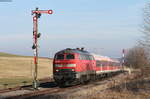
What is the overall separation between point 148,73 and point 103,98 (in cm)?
1743

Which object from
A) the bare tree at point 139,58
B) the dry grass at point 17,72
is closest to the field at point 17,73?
the dry grass at point 17,72

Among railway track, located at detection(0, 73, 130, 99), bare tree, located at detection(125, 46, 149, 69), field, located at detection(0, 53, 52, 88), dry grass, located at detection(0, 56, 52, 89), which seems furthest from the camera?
dry grass, located at detection(0, 56, 52, 89)

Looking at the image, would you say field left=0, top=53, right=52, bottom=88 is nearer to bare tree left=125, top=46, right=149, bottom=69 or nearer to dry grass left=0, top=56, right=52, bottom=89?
dry grass left=0, top=56, right=52, bottom=89

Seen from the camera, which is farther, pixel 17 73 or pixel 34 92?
pixel 17 73

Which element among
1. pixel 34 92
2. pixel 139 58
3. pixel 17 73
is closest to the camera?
pixel 34 92

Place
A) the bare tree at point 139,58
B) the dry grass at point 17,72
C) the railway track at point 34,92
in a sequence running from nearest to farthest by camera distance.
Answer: the railway track at point 34,92 → the bare tree at point 139,58 → the dry grass at point 17,72

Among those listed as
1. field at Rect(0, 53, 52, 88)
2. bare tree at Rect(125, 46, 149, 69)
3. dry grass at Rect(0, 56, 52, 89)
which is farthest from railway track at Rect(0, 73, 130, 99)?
dry grass at Rect(0, 56, 52, 89)

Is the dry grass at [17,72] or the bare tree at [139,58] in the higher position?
the bare tree at [139,58]

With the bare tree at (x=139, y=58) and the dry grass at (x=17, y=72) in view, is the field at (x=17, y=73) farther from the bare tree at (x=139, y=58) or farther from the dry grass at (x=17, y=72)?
the bare tree at (x=139, y=58)

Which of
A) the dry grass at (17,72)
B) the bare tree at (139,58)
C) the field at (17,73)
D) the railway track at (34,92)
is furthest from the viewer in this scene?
the dry grass at (17,72)

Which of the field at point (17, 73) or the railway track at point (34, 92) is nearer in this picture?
the railway track at point (34, 92)

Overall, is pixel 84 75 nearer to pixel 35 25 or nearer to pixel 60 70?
pixel 60 70

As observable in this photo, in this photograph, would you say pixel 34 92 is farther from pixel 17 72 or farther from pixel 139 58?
pixel 17 72

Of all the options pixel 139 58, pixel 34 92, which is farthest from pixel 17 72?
pixel 34 92
